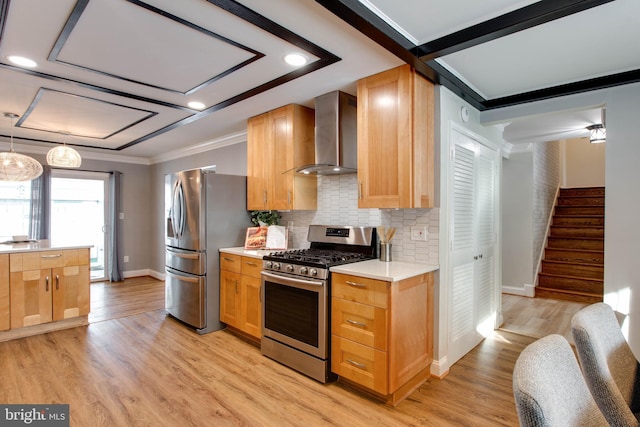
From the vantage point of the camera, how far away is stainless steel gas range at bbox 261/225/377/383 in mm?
2574

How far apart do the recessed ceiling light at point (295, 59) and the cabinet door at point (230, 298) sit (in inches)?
83.3

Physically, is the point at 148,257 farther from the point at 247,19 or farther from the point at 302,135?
the point at 247,19

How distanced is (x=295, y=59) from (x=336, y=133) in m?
0.76

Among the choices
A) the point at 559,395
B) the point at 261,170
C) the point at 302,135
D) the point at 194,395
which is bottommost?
the point at 194,395

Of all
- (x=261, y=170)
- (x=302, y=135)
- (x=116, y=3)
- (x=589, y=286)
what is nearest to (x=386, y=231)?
(x=302, y=135)

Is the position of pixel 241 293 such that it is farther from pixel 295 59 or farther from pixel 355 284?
pixel 295 59

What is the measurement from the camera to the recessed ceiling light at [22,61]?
2467 millimetres

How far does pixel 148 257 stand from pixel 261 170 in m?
4.41

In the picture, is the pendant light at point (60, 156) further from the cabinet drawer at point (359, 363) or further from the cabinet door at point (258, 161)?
the cabinet drawer at point (359, 363)

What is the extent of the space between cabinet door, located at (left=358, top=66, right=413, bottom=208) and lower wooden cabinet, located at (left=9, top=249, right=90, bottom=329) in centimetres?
337

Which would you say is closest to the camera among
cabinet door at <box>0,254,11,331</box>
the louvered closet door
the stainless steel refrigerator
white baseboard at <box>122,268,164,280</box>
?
the louvered closet door

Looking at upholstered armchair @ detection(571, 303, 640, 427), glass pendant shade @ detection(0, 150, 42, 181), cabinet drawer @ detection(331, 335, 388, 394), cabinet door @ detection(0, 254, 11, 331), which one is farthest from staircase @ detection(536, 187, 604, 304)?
glass pendant shade @ detection(0, 150, 42, 181)

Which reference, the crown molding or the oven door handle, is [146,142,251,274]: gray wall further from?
the oven door handle

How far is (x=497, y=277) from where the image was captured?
379 cm
